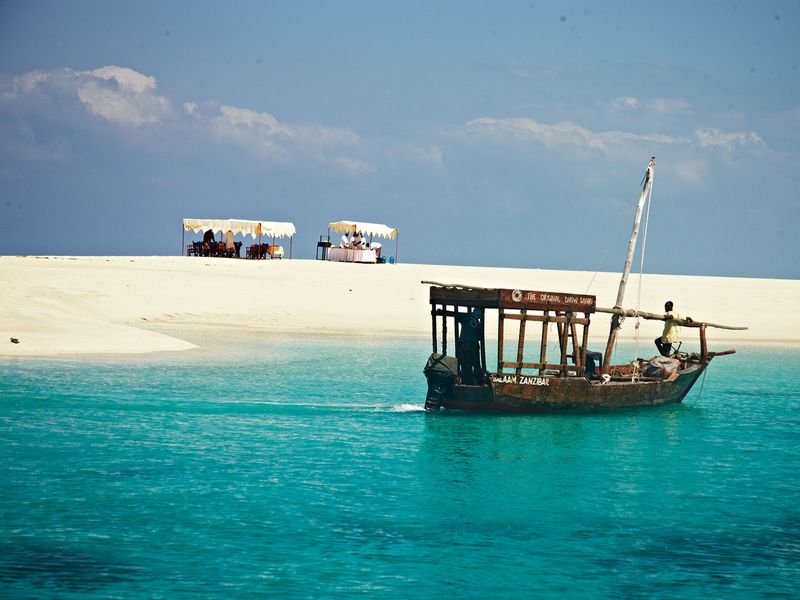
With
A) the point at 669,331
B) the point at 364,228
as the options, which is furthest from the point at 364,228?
the point at 669,331

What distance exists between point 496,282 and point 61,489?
38.7 meters

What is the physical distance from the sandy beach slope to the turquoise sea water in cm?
779

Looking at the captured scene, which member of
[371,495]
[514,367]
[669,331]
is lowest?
[371,495]

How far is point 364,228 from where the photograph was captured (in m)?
60.5

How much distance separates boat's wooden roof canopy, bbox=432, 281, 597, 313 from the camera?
20062 mm

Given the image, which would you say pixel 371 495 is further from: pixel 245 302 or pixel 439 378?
pixel 245 302

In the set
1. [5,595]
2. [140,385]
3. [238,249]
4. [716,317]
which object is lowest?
[5,595]

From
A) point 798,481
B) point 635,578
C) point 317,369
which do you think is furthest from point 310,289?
point 635,578

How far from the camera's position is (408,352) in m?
32.9

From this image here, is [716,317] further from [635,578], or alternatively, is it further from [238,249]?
[635,578]

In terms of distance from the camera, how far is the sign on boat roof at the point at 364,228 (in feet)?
198

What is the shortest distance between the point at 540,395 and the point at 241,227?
40534 mm

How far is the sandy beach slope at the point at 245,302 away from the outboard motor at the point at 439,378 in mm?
12325

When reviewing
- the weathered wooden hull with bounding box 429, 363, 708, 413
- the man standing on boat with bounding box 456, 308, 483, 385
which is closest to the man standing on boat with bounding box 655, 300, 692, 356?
the weathered wooden hull with bounding box 429, 363, 708, 413
